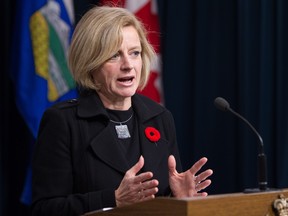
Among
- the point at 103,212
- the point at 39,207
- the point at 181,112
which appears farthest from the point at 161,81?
the point at 103,212

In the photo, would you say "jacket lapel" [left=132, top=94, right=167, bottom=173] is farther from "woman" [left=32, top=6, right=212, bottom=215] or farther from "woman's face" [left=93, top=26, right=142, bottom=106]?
"woman's face" [left=93, top=26, right=142, bottom=106]

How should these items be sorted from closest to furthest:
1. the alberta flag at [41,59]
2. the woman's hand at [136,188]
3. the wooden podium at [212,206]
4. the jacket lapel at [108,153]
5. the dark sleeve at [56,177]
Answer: the wooden podium at [212,206]
the woman's hand at [136,188]
the dark sleeve at [56,177]
the jacket lapel at [108,153]
the alberta flag at [41,59]

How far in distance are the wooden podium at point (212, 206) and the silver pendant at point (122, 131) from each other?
65 centimetres

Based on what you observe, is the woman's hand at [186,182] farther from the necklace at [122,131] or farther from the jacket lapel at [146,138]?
the necklace at [122,131]

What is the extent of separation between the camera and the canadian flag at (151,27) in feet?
13.9

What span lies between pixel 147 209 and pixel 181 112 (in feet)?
9.25

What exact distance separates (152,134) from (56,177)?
1.50 feet

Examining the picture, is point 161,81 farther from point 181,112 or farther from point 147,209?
point 147,209

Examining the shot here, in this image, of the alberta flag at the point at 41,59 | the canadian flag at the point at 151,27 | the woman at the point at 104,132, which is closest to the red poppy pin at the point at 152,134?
the woman at the point at 104,132

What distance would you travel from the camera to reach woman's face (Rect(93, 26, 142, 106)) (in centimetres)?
247

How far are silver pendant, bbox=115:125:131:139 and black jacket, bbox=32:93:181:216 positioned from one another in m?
0.05

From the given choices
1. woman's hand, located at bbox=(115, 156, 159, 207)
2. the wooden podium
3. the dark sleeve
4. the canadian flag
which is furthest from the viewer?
the canadian flag

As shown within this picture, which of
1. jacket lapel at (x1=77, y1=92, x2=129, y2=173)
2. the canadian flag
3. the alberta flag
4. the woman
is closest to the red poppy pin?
the woman

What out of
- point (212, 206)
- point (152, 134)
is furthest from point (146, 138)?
point (212, 206)
